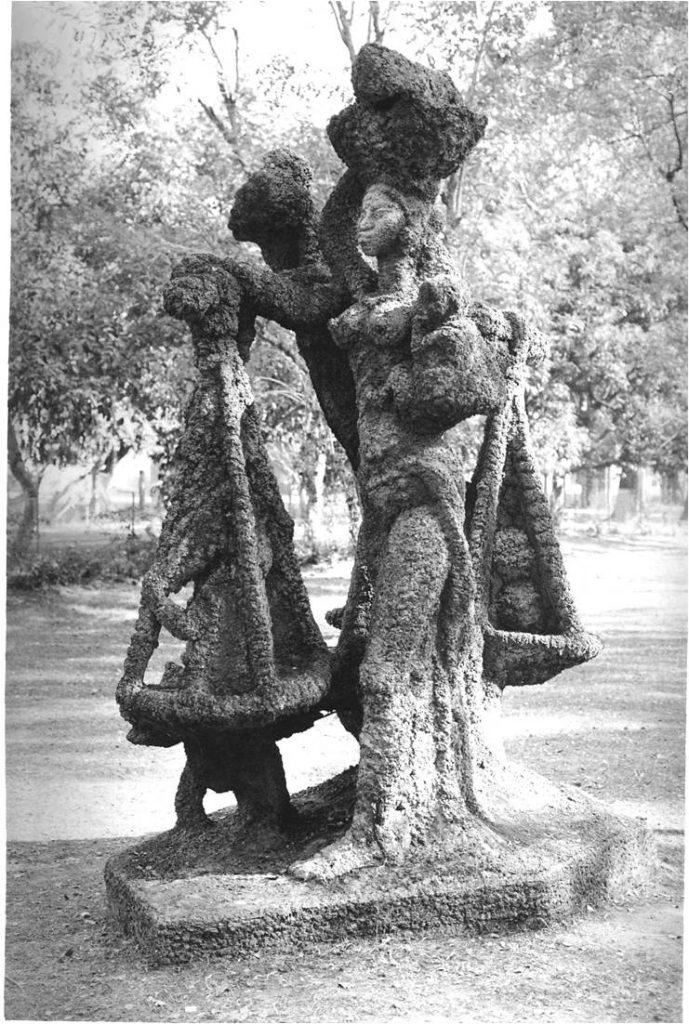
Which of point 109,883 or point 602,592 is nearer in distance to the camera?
point 109,883

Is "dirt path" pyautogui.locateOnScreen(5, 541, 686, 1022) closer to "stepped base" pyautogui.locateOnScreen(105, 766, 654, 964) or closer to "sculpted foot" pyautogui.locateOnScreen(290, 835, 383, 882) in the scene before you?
"stepped base" pyautogui.locateOnScreen(105, 766, 654, 964)

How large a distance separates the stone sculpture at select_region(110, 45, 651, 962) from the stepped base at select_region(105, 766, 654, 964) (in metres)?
0.03

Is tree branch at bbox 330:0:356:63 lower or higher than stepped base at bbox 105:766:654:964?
higher

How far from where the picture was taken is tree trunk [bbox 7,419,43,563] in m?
8.02

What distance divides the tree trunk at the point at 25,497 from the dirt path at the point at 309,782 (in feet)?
3.96

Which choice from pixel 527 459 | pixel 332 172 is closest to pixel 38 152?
pixel 332 172

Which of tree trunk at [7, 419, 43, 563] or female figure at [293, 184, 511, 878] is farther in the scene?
tree trunk at [7, 419, 43, 563]

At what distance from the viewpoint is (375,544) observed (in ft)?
14.2

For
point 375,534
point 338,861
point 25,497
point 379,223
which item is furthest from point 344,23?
point 338,861

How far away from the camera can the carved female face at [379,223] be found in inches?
169

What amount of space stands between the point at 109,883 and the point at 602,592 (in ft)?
28.8

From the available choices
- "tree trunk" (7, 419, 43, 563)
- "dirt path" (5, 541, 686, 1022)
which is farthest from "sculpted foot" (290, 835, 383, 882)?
"tree trunk" (7, 419, 43, 563)

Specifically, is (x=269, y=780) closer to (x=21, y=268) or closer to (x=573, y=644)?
(x=573, y=644)

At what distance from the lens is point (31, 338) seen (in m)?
10.4
